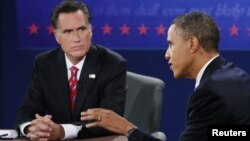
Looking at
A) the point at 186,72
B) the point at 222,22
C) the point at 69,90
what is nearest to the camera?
the point at 186,72

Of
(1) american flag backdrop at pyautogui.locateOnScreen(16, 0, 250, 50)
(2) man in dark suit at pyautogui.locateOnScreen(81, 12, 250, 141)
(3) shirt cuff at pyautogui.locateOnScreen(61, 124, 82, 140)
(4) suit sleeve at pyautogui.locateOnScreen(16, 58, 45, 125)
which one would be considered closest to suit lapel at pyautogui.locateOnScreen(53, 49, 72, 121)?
(4) suit sleeve at pyautogui.locateOnScreen(16, 58, 45, 125)

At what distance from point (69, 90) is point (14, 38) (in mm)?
1500

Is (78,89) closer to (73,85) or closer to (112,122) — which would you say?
(73,85)

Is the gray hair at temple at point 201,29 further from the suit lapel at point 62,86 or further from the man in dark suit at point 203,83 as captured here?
the suit lapel at point 62,86

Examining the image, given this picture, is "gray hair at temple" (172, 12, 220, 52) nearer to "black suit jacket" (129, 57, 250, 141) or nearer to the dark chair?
"black suit jacket" (129, 57, 250, 141)

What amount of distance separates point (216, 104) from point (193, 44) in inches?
11.1

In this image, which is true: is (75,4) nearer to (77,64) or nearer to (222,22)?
(77,64)

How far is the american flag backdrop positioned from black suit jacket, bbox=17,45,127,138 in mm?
1182

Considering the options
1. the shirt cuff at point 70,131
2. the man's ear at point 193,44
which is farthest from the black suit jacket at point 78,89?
the man's ear at point 193,44

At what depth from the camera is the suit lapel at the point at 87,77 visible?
9.48ft

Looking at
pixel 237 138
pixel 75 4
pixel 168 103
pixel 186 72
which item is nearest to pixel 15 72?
pixel 168 103

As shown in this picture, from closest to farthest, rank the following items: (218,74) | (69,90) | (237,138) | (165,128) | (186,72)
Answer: (237,138)
(218,74)
(186,72)
(69,90)
(165,128)

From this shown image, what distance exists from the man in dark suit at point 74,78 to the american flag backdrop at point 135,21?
117cm

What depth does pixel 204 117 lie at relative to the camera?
6.45 ft
